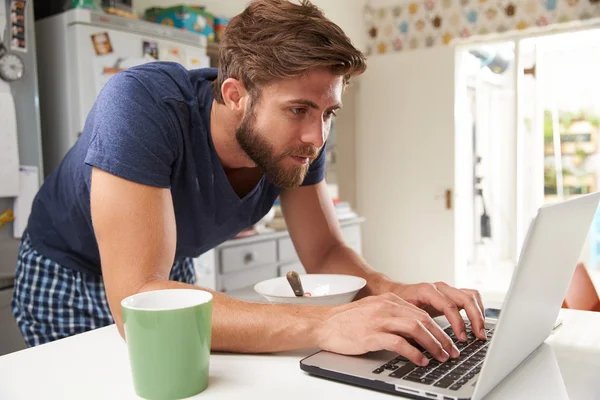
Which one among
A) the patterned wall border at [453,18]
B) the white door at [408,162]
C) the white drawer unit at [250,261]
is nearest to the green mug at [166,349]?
the white drawer unit at [250,261]

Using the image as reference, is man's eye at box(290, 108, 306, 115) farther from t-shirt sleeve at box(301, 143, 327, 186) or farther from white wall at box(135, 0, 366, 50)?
white wall at box(135, 0, 366, 50)

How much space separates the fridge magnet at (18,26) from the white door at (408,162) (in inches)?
118

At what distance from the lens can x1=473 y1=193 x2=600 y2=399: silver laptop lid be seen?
1.88 ft

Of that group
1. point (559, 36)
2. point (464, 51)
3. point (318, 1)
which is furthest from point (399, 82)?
point (559, 36)

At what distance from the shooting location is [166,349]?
2.00 feet

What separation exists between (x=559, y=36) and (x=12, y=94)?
11.9 feet

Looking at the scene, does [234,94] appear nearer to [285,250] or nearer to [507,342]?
[507,342]

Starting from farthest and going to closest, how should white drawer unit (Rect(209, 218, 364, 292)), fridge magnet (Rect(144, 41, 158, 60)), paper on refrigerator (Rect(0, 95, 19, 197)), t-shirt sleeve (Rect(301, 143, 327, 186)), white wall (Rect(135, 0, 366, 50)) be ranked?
white wall (Rect(135, 0, 366, 50)) → white drawer unit (Rect(209, 218, 364, 292)) → fridge magnet (Rect(144, 41, 158, 60)) → paper on refrigerator (Rect(0, 95, 19, 197)) → t-shirt sleeve (Rect(301, 143, 327, 186))

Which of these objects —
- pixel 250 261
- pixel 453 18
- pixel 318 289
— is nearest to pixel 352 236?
pixel 250 261

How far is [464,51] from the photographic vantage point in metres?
4.41

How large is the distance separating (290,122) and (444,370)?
0.54m

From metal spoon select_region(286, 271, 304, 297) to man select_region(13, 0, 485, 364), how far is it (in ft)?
0.46

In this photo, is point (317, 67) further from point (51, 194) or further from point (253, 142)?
point (51, 194)

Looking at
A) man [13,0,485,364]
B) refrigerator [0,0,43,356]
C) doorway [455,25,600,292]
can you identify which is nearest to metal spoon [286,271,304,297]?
man [13,0,485,364]
